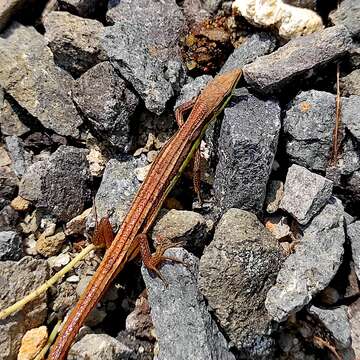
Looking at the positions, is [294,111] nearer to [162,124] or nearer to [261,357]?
[162,124]

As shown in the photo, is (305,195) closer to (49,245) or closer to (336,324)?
(336,324)

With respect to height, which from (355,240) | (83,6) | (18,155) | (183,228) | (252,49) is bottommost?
(355,240)

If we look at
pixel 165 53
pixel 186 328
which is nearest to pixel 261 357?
pixel 186 328

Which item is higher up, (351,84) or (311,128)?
(351,84)

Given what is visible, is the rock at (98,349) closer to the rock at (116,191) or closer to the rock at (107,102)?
the rock at (116,191)

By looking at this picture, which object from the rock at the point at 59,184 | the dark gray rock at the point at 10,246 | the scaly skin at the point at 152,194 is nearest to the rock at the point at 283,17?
the scaly skin at the point at 152,194

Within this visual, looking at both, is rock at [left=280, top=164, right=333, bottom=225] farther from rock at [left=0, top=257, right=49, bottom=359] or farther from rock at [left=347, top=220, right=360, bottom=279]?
rock at [left=0, top=257, right=49, bottom=359]

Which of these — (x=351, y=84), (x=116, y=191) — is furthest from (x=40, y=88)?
(x=351, y=84)
